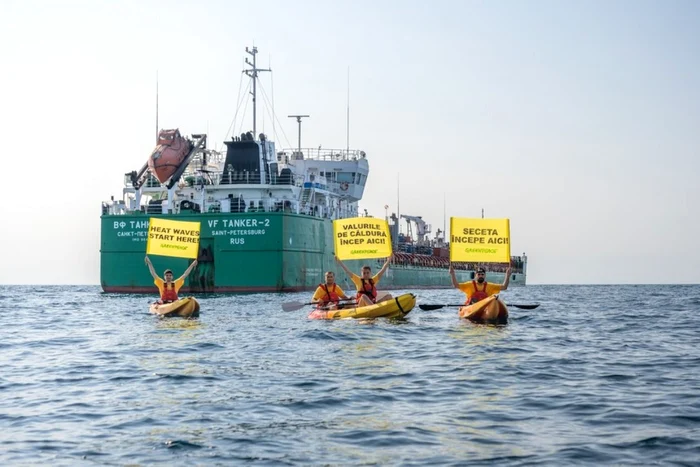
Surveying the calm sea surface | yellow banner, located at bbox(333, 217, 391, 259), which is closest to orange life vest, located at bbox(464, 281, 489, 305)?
the calm sea surface

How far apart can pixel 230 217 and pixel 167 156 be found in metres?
6.72

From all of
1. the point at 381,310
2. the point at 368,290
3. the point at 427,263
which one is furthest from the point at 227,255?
the point at 427,263

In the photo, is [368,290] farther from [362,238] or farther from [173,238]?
[173,238]

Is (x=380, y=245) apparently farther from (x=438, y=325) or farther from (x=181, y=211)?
(x=181, y=211)

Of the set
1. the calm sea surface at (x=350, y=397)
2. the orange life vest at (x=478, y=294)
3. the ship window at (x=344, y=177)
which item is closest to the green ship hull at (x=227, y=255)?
the ship window at (x=344, y=177)

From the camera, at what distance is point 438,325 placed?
2283cm

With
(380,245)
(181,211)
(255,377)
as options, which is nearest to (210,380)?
(255,377)

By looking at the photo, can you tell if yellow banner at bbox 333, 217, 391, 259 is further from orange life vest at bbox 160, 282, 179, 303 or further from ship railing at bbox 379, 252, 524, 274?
ship railing at bbox 379, 252, 524, 274

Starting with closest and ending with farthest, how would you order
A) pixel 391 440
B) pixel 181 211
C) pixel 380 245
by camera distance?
1. pixel 391 440
2. pixel 380 245
3. pixel 181 211

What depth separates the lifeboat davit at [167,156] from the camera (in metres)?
49.3

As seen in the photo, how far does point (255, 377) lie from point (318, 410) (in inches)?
112

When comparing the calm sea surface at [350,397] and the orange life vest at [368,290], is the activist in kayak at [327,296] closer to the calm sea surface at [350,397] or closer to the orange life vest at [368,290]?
the orange life vest at [368,290]

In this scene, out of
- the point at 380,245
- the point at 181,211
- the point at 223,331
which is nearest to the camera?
the point at 223,331

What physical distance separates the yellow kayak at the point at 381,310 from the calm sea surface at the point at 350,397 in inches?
61.7
